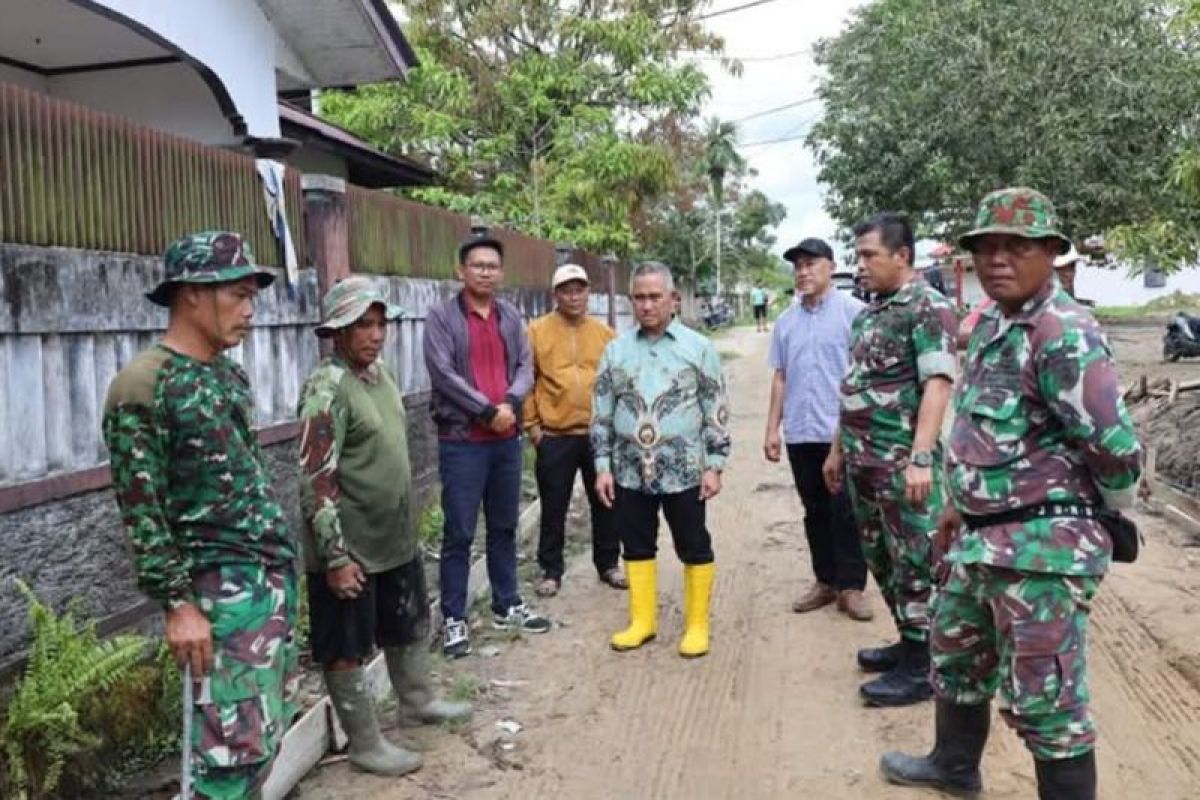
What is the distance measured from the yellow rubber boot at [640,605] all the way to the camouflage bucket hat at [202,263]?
9.51 ft

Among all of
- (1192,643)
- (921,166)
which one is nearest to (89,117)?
(1192,643)

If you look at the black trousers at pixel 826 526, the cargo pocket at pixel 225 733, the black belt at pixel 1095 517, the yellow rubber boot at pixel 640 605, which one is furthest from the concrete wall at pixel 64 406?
the black trousers at pixel 826 526

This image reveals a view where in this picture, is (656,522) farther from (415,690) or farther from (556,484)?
(415,690)

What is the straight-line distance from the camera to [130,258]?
4.05 metres

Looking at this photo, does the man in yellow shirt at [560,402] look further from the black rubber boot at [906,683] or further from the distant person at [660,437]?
the black rubber boot at [906,683]

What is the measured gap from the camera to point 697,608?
5102mm

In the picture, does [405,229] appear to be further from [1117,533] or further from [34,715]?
[1117,533]

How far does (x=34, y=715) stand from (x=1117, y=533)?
3218 mm

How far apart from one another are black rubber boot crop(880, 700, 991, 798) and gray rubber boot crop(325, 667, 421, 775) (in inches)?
70.9

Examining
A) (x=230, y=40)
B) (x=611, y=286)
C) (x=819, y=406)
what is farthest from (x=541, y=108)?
(x=819, y=406)

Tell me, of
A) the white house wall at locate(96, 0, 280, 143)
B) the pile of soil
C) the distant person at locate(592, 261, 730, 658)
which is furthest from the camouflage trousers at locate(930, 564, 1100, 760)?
the white house wall at locate(96, 0, 280, 143)

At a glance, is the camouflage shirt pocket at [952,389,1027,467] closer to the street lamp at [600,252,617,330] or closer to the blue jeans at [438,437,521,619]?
the blue jeans at [438,437,521,619]

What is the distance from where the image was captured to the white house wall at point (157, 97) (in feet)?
23.8

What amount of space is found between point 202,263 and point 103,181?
5.21ft
